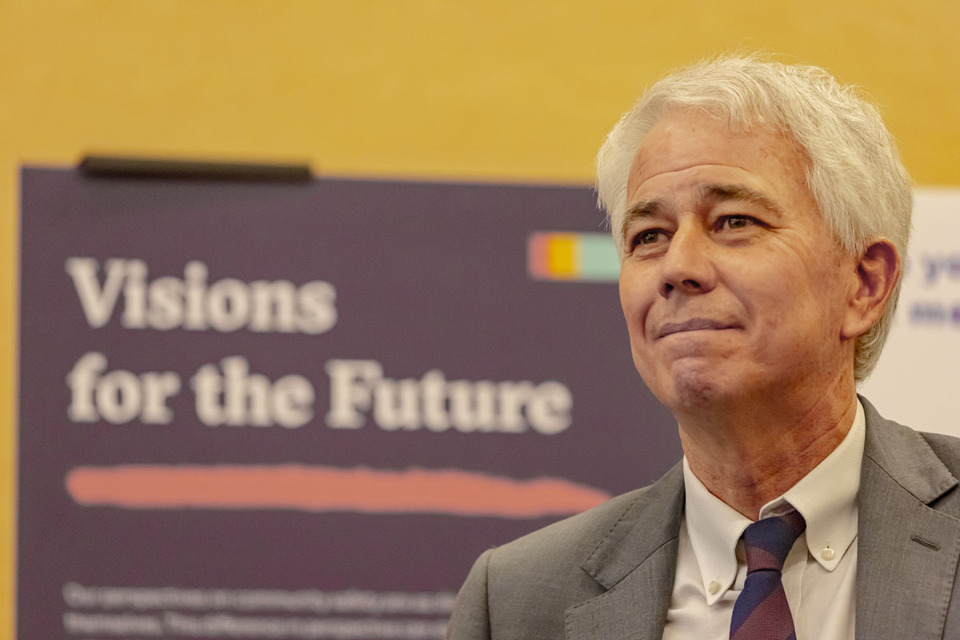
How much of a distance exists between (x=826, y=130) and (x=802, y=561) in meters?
0.55

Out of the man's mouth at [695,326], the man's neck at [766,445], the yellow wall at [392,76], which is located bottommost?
the man's neck at [766,445]

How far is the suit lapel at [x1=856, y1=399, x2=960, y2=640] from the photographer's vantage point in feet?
4.55

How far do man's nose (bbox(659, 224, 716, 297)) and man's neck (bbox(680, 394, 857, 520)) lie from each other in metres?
0.17

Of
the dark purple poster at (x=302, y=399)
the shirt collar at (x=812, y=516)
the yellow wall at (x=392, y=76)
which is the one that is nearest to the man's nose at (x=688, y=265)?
the shirt collar at (x=812, y=516)

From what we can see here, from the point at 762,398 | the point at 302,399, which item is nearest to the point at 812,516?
the point at 762,398

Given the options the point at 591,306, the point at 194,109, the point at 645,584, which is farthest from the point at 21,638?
the point at 645,584

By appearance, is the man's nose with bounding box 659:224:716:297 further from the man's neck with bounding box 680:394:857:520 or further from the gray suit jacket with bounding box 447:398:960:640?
the gray suit jacket with bounding box 447:398:960:640

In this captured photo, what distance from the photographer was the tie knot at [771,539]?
148cm

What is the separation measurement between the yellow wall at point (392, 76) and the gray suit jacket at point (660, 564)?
153cm

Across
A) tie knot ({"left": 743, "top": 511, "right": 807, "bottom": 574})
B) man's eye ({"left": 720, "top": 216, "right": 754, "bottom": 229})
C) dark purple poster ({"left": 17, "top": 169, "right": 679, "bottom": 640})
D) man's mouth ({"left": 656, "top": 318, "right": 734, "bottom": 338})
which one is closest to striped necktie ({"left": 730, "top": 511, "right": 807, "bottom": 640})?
tie knot ({"left": 743, "top": 511, "right": 807, "bottom": 574})

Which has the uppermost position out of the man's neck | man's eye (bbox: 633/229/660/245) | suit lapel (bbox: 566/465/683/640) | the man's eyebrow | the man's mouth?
the man's eyebrow

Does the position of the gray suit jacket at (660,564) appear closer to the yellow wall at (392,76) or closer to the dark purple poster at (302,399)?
the dark purple poster at (302,399)

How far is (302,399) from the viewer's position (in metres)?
2.89

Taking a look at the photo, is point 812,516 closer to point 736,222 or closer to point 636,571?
point 636,571
